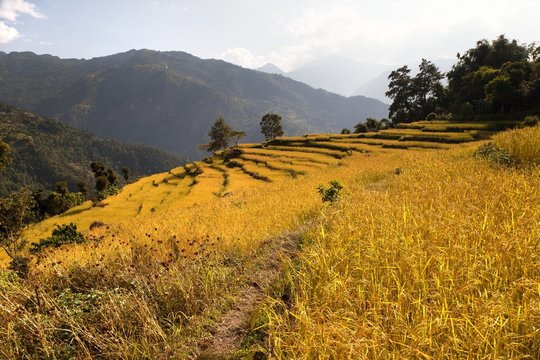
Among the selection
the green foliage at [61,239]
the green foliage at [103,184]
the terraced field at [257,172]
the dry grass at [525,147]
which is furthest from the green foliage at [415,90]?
the green foliage at [61,239]

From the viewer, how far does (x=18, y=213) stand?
19.1 meters

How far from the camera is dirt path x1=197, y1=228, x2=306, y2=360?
4.18m

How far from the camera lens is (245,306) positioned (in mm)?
5109

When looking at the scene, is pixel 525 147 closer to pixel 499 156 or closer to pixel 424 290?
pixel 499 156

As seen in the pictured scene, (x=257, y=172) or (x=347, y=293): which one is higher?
(x=347, y=293)

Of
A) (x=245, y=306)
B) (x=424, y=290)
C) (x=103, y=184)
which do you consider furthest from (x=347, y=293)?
(x=103, y=184)

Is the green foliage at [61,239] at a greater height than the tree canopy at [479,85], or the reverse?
the tree canopy at [479,85]

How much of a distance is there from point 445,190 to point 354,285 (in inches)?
178

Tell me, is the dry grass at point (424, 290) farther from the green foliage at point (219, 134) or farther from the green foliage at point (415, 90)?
the green foliage at point (219, 134)

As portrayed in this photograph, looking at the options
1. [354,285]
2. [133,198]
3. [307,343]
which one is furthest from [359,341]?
[133,198]

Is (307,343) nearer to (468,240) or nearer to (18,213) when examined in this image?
(468,240)

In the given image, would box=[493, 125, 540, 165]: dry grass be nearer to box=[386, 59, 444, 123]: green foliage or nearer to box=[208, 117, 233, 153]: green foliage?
box=[386, 59, 444, 123]: green foliage

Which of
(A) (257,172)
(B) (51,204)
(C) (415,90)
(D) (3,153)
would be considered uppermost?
(C) (415,90)

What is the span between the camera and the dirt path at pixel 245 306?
418 centimetres
